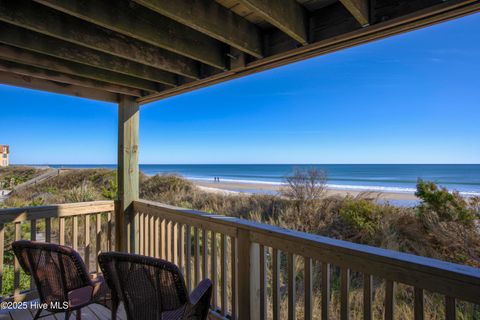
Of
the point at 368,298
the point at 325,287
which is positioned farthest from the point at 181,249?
the point at 368,298

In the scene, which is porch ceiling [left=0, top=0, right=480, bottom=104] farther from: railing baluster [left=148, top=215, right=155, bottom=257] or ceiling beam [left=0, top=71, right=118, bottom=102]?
railing baluster [left=148, top=215, right=155, bottom=257]

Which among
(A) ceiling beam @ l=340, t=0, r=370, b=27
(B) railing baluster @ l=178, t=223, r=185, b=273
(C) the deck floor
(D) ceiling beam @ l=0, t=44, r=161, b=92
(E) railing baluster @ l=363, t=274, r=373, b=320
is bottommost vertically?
(C) the deck floor

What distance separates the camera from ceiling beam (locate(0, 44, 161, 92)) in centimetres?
184

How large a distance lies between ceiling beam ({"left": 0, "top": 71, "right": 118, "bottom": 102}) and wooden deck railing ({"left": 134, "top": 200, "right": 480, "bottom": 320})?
1316mm

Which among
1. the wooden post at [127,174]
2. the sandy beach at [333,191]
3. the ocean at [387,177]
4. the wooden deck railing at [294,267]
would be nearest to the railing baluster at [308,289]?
the wooden deck railing at [294,267]

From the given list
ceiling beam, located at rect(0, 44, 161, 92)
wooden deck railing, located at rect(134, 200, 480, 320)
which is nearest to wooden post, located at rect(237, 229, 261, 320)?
wooden deck railing, located at rect(134, 200, 480, 320)

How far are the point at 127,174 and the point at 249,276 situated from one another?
1.93 metres

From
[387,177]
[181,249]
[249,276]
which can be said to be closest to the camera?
[249,276]

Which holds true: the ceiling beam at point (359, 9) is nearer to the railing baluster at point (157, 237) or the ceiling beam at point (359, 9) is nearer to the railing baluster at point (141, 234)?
the railing baluster at point (157, 237)

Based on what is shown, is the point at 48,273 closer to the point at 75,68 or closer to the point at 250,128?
the point at 75,68

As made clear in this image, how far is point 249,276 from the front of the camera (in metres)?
1.69

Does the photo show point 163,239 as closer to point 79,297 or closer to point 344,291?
point 79,297

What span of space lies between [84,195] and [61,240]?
537 centimetres

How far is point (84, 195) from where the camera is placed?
729 cm
